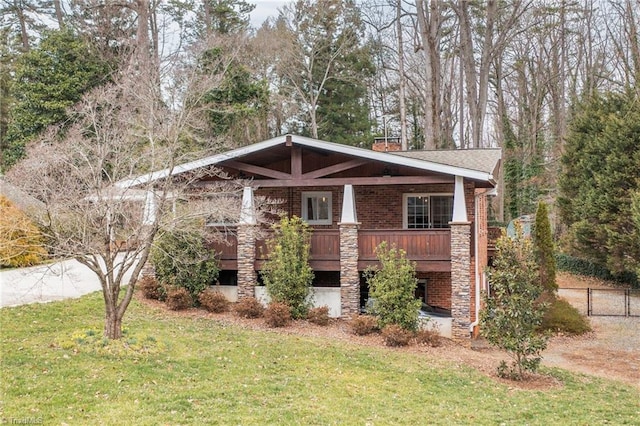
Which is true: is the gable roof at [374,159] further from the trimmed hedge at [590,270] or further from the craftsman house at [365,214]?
the trimmed hedge at [590,270]

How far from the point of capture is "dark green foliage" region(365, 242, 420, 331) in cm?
1259

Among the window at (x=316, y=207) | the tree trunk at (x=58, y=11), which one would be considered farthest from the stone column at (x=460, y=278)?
the tree trunk at (x=58, y=11)


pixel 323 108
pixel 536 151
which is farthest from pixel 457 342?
pixel 536 151

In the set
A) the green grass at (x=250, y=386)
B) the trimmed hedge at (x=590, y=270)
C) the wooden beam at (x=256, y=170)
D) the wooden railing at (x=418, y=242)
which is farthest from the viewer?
the trimmed hedge at (x=590, y=270)

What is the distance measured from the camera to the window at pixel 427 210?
52.2 feet

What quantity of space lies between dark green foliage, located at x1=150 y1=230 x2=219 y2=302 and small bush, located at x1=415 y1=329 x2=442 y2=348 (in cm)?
594

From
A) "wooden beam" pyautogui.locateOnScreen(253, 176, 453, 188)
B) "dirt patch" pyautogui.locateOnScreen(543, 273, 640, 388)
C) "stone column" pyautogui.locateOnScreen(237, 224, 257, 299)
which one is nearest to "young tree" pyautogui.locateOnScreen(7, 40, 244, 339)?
"stone column" pyautogui.locateOnScreen(237, 224, 257, 299)

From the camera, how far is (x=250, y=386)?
838cm

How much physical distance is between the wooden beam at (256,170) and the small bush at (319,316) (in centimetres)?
382

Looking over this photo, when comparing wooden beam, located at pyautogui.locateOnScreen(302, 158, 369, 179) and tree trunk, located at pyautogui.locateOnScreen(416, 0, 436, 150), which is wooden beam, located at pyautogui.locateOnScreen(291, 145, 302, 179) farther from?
tree trunk, located at pyautogui.locateOnScreen(416, 0, 436, 150)

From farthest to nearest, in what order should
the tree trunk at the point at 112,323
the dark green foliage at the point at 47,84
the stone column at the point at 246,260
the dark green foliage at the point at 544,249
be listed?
the dark green foliage at the point at 47,84
the dark green foliage at the point at 544,249
the stone column at the point at 246,260
the tree trunk at the point at 112,323

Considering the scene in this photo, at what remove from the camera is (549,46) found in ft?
109

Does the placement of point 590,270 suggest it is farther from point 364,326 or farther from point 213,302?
point 213,302

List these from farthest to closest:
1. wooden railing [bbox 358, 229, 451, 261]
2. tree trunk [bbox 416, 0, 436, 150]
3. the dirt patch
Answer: tree trunk [bbox 416, 0, 436, 150] < wooden railing [bbox 358, 229, 451, 261] < the dirt patch
